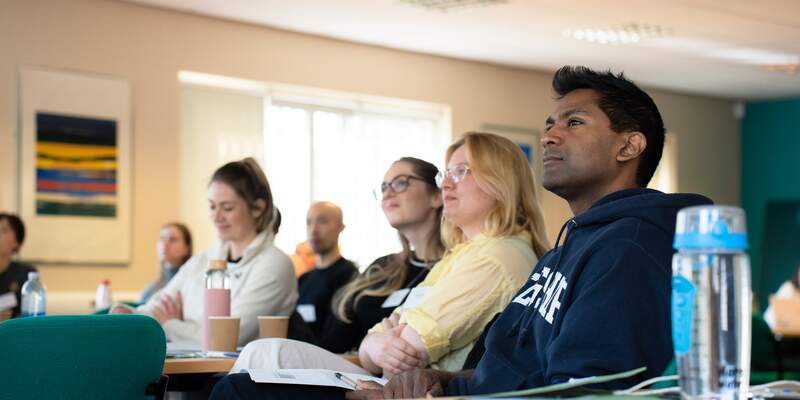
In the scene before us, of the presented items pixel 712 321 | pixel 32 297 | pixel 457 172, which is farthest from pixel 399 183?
pixel 712 321

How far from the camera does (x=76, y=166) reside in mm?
8109

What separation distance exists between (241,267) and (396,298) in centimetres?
72

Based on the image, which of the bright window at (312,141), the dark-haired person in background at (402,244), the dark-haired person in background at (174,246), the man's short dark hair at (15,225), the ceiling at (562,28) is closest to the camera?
the dark-haired person in background at (402,244)

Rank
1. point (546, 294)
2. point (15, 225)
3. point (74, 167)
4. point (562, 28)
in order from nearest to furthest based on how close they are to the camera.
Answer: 1. point (546, 294)
2. point (15, 225)
3. point (74, 167)
4. point (562, 28)

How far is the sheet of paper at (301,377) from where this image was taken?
243cm

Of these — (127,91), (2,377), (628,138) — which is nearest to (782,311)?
(127,91)

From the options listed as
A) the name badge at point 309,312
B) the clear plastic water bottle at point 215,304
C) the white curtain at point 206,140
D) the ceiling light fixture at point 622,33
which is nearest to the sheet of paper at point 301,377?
the clear plastic water bottle at point 215,304

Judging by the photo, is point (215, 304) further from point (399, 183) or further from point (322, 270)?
point (322, 270)

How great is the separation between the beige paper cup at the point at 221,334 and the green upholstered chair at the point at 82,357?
A: 1.71ft

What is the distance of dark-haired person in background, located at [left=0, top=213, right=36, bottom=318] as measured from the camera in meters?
6.35

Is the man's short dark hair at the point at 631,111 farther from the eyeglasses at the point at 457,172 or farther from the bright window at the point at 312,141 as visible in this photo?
the bright window at the point at 312,141

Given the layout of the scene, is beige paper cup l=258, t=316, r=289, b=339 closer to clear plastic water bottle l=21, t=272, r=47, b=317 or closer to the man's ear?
the man's ear

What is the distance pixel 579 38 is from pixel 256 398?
7528 mm

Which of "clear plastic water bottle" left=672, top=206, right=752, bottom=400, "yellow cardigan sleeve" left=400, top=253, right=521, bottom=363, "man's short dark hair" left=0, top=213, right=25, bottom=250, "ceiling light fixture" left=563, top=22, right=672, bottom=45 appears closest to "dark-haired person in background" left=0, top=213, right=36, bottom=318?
"man's short dark hair" left=0, top=213, right=25, bottom=250
